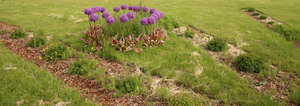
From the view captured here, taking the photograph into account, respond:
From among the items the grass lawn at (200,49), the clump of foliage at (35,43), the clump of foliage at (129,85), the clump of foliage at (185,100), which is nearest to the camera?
the clump of foliage at (185,100)

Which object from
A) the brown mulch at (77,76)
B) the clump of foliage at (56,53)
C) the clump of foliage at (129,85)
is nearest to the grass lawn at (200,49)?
the brown mulch at (77,76)

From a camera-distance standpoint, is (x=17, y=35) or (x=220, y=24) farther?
Answer: (x=220, y=24)

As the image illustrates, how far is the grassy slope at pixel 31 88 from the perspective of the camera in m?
4.41

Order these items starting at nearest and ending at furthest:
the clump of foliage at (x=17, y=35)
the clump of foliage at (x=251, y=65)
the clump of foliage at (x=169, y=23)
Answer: the clump of foliage at (x=251, y=65) < the clump of foliage at (x=17, y=35) < the clump of foliage at (x=169, y=23)

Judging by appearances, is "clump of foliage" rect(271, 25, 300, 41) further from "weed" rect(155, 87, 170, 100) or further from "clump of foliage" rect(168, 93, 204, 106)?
"weed" rect(155, 87, 170, 100)

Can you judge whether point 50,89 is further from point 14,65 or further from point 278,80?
point 278,80

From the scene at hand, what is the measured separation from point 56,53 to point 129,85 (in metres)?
2.99

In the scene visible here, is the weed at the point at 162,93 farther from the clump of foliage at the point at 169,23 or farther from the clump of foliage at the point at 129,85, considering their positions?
the clump of foliage at the point at 169,23

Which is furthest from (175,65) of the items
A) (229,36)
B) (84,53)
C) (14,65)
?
(14,65)

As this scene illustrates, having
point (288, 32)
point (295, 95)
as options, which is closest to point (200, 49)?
point (295, 95)

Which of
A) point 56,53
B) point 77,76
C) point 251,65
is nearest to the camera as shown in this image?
point 77,76

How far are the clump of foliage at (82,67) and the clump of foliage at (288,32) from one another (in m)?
8.88

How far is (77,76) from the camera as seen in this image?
222 inches

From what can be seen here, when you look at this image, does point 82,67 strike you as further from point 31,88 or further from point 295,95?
point 295,95
